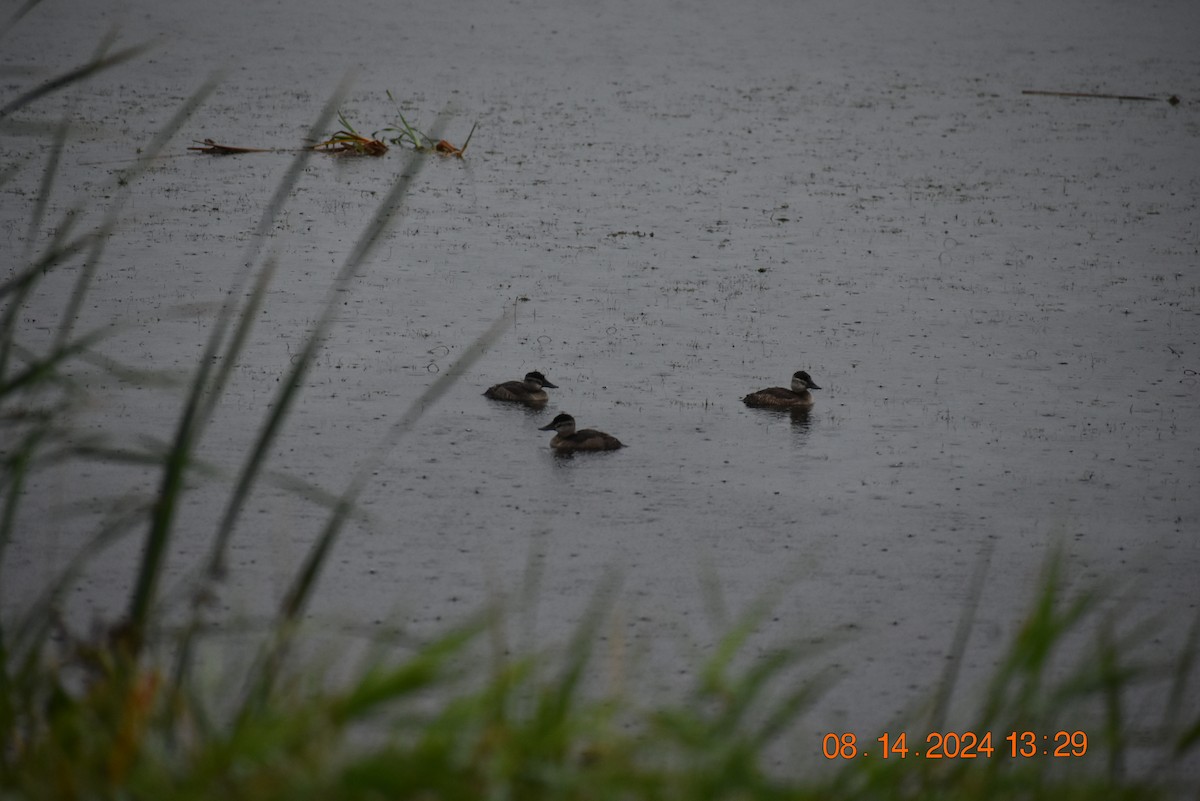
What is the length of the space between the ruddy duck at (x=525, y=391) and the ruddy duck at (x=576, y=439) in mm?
572

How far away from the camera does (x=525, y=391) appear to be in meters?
8.73

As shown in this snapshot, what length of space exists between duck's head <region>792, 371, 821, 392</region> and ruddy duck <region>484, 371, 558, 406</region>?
1469 mm

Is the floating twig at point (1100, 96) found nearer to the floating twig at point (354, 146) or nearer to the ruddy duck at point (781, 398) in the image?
the floating twig at point (354, 146)

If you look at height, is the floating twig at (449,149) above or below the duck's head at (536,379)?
above

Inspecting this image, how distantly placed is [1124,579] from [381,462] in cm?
376

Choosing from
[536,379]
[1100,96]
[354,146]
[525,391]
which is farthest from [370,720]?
[1100,96]

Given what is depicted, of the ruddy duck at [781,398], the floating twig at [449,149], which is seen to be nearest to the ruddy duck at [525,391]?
the ruddy duck at [781,398]

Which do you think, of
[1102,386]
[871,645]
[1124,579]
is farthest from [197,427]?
[1102,386]

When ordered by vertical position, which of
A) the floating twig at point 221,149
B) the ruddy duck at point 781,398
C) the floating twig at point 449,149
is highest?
the floating twig at point 449,149

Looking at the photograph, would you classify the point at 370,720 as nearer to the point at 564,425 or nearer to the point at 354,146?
the point at 564,425

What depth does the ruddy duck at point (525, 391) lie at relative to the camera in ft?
28.5

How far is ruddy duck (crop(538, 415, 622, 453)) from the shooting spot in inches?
313

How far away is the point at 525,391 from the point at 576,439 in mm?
882

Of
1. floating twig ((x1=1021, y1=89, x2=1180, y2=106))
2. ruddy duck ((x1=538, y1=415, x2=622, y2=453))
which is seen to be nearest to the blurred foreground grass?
ruddy duck ((x1=538, y1=415, x2=622, y2=453))
